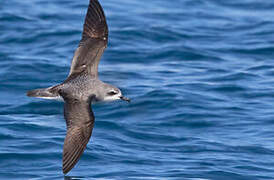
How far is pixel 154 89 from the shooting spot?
1176 centimetres

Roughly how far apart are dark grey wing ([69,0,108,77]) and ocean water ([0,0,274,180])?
1220 mm

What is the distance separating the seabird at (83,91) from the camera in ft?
25.9

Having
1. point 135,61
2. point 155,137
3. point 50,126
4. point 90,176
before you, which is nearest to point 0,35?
point 135,61

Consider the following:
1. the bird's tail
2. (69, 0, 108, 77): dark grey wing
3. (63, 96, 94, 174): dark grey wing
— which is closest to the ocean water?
(63, 96, 94, 174): dark grey wing

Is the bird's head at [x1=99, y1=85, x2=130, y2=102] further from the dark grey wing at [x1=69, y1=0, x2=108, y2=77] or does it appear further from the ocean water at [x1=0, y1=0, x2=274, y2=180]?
the ocean water at [x1=0, y1=0, x2=274, y2=180]

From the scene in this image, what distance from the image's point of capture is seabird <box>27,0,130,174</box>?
790cm

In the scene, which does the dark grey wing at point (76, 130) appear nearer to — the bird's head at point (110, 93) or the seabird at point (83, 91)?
the seabird at point (83, 91)

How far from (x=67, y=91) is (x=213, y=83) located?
4.33 meters

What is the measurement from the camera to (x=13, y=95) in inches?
446

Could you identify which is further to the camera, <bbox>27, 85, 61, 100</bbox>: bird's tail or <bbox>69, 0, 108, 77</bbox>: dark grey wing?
<bbox>69, 0, 108, 77</bbox>: dark grey wing

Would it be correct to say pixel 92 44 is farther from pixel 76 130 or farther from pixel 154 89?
pixel 154 89

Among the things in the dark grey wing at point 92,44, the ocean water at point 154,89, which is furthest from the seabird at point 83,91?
the ocean water at point 154,89

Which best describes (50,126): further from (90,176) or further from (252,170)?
(252,170)

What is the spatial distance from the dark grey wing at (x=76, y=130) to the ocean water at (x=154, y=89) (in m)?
0.69
